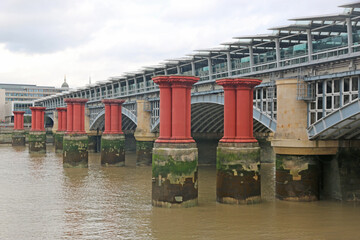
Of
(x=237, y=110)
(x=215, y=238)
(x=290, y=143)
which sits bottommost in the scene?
(x=215, y=238)

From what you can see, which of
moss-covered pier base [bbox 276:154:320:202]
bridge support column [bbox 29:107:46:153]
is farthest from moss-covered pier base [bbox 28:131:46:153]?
moss-covered pier base [bbox 276:154:320:202]

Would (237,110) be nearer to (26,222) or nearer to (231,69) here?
(26,222)

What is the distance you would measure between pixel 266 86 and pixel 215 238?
12.7m

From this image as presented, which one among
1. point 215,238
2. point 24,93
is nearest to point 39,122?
point 215,238

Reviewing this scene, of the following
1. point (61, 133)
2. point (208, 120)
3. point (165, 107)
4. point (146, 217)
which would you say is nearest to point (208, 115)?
point (208, 120)

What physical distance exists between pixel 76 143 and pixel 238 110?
2404 centimetres

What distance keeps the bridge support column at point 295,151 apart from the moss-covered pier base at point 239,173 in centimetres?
169

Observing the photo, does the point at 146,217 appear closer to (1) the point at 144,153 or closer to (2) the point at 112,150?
(2) the point at 112,150

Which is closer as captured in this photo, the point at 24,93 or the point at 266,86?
the point at 266,86

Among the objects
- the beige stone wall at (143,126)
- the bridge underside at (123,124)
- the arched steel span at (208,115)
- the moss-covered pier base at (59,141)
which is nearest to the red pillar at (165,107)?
the arched steel span at (208,115)

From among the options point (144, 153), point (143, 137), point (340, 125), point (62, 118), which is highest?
point (62, 118)

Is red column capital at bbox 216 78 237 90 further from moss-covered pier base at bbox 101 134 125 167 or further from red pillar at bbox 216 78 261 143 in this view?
moss-covered pier base at bbox 101 134 125 167

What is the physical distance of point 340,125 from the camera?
75.1 feet

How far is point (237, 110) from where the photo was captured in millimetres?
23875
